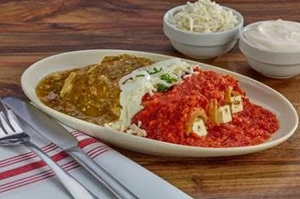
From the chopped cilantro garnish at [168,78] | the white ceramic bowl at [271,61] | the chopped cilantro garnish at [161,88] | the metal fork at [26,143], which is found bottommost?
the white ceramic bowl at [271,61]

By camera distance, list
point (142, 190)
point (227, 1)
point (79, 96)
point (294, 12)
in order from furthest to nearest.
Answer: point (227, 1)
point (294, 12)
point (79, 96)
point (142, 190)

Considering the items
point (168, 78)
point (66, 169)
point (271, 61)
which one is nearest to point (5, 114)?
point (66, 169)

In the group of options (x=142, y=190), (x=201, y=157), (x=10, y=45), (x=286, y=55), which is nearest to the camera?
(x=142, y=190)

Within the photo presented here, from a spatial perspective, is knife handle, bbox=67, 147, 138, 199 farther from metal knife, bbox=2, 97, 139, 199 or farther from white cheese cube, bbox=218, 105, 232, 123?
white cheese cube, bbox=218, 105, 232, 123

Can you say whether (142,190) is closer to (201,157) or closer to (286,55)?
(201,157)

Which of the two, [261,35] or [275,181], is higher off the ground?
[261,35]

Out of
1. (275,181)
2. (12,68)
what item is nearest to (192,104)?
(275,181)

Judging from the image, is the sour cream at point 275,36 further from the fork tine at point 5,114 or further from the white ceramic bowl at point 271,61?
the fork tine at point 5,114

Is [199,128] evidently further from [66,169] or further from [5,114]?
[5,114]

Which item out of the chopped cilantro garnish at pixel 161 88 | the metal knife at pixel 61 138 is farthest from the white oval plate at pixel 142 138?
the chopped cilantro garnish at pixel 161 88
